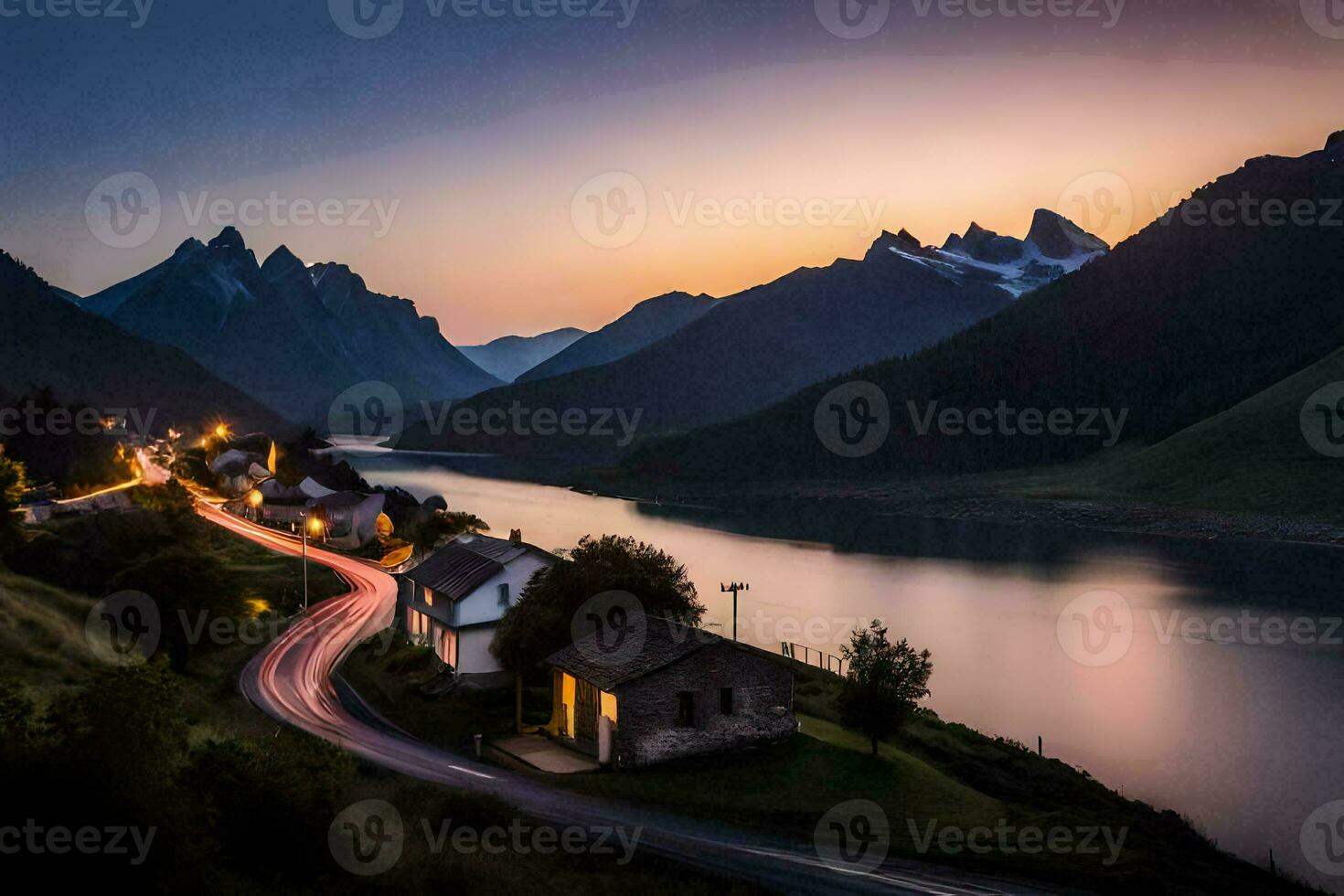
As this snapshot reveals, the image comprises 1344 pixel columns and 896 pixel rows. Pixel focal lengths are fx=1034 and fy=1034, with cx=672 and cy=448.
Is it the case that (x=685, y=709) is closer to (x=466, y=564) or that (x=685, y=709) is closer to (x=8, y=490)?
(x=466, y=564)

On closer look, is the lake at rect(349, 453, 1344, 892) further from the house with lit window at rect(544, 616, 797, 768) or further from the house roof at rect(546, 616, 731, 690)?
the house roof at rect(546, 616, 731, 690)

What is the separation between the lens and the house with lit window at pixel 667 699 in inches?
1361

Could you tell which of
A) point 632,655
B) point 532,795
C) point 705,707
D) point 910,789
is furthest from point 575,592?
point 910,789

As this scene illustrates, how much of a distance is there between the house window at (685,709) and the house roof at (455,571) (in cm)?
1317

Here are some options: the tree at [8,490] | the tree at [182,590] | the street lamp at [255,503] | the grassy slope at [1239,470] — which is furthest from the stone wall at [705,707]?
the grassy slope at [1239,470]

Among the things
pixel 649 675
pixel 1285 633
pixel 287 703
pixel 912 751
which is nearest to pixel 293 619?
pixel 287 703

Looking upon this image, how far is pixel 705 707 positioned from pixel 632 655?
3.14 meters

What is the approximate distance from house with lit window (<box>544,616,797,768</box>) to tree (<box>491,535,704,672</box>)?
3.08 metres

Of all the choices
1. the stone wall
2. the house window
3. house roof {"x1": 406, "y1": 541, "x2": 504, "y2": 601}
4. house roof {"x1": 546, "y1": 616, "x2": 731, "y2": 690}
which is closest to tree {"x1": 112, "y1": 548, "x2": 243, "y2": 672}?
house roof {"x1": 406, "y1": 541, "x2": 504, "y2": 601}

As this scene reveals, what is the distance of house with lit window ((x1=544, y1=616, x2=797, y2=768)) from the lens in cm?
3456

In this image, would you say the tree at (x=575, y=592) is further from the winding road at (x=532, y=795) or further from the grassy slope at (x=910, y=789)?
the winding road at (x=532, y=795)

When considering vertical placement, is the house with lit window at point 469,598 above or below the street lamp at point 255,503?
below

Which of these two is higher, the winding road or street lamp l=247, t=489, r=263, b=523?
street lamp l=247, t=489, r=263, b=523

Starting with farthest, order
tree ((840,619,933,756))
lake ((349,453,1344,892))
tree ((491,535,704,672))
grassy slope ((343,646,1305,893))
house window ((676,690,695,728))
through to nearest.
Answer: lake ((349,453,1344,892)), tree ((491,535,704,672)), tree ((840,619,933,756)), house window ((676,690,695,728)), grassy slope ((343,646,1305,893))
